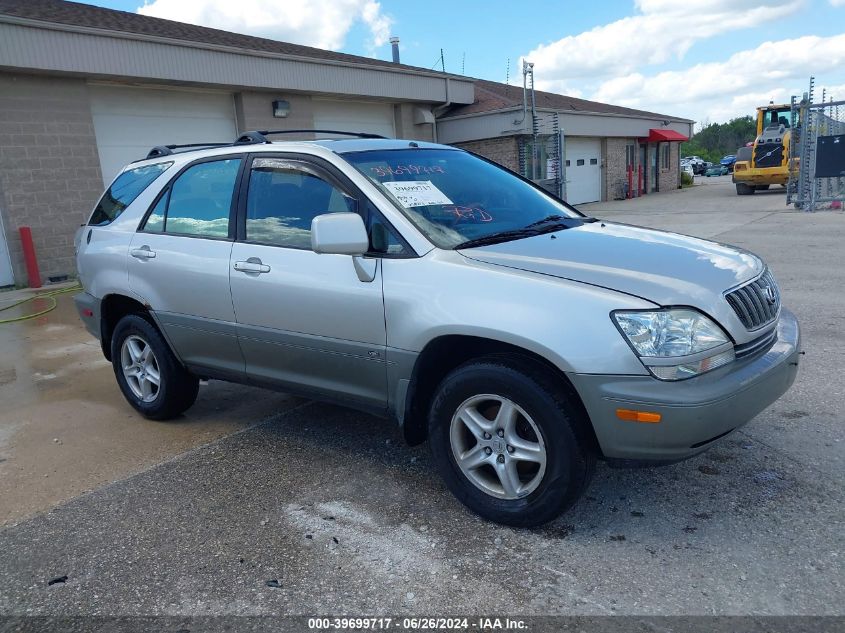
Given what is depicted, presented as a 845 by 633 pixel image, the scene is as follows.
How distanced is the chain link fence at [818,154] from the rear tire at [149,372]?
15.7 metres

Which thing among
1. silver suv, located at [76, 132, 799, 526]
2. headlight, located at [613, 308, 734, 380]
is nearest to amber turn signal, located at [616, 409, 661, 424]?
silver suv, located at [76, 132, 799, 526]

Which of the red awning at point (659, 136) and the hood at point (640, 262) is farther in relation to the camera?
the red awning at point (659, 136)

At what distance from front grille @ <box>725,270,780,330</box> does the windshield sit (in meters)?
1.09

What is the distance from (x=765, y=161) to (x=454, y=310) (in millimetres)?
24092

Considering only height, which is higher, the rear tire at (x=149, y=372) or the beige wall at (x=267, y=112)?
the beige wall at (x=267, y=112)

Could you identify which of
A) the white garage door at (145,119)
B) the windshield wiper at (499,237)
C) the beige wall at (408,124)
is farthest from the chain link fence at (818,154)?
the windshield wiper at (499,237)

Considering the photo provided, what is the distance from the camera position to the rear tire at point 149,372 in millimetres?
4559

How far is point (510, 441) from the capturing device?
9.92 feet

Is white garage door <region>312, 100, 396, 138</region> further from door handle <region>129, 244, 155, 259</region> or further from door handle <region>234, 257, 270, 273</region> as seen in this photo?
door handle <region>234, 257, 270, 273</region>

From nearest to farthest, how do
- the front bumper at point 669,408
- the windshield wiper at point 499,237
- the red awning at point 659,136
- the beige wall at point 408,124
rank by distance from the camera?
the front bumper at point 669,408 < the windshield wiper at point 499,237 < the beige wall at point 408,124 < the red awning at point 659,136

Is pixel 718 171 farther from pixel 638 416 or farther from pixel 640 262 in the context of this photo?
pixel 638 416

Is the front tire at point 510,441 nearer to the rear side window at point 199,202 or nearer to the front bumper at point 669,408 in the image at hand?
the front bumper at point 669,408

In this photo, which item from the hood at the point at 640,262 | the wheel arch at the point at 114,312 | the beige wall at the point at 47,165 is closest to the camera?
the hood at the point at 640,262

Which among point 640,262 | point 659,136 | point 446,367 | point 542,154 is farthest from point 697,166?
point 446,367
